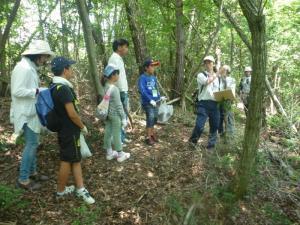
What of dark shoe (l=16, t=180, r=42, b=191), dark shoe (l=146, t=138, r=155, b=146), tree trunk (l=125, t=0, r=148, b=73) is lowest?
dark shoe (l=16, t=180, r=42, b=191)

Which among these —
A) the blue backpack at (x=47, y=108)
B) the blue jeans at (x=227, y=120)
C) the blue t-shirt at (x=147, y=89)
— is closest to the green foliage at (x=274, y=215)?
the blue jeans at (x=227, y=120)

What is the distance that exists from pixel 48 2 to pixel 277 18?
8.92 metres

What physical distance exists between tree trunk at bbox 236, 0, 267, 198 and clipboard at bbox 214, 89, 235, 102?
1650 millimetres

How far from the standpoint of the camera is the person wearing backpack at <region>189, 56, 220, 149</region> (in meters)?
6.54

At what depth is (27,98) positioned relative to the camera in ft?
15.7

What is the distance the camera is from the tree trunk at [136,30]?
9031mm

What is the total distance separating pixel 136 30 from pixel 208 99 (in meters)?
3.51

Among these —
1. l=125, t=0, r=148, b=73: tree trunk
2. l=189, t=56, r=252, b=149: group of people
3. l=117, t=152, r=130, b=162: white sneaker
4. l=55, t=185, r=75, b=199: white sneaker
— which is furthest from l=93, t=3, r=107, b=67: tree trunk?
l=55, t=185, r=75, b=199: white sneaker

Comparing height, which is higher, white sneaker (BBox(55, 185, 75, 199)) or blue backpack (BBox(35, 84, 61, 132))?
blue backpack (BBox(35, 84, 61, 132))

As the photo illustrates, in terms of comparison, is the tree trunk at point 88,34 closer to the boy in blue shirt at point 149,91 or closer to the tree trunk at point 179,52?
the boy in blue shirt at point 149,91

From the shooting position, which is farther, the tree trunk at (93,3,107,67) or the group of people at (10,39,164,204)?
the tree trunk at (93,3,107,67)

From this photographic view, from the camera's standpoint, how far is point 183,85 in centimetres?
1092

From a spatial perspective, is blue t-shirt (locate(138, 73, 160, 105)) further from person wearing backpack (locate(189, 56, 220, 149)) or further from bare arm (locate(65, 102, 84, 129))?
bare arm (locate(65, 102, 84, 129))

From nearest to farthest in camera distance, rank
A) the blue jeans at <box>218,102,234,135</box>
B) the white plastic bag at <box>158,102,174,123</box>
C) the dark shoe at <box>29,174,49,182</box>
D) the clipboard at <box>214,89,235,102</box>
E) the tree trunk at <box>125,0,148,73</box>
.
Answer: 1. the dark shoe at <box>29,174,49,182</box>
2. the clipboard at <box>214,89,235,102</box>
3. the blue jeans at <box>218,102,234,135</box>
4. the white plastic bag at <box>158,102,174,123</box>
5. the tree trunk at <box>125,0,148,73</box>
